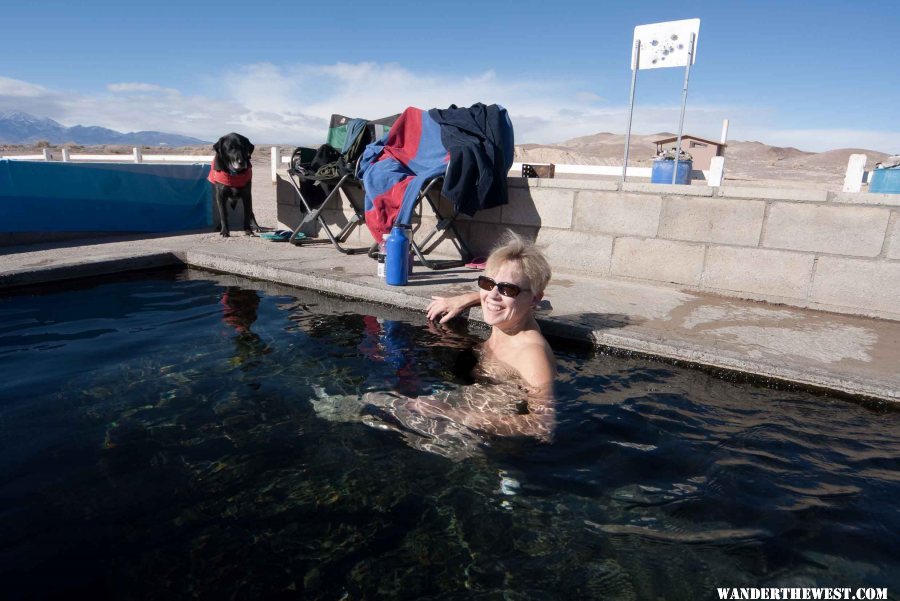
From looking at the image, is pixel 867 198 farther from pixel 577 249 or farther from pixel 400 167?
pixel 400 167

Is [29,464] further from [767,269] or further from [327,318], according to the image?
[767,269]

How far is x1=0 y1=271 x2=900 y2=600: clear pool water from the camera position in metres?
1.96

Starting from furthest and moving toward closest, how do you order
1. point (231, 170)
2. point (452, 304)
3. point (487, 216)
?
point (231, 170), point (487, 216), point (452, 304)

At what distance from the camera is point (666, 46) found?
676 cm

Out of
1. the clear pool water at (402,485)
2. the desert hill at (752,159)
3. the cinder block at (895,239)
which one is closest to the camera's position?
the clear pool water at (402,485)

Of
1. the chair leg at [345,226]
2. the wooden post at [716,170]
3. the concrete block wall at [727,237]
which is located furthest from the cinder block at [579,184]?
the wooden post at [716,170]

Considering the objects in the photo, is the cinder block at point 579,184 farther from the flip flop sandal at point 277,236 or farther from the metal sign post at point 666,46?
the flip flop sandal at point 277,236

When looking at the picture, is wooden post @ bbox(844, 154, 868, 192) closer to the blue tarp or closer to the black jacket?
the black jacket

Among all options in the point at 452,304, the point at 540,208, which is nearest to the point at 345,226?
the point at 540,208

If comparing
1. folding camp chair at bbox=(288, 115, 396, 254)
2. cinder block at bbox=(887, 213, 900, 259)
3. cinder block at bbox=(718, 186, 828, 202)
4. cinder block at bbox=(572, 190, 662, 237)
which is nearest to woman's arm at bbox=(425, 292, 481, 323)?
cinder block at bbox=(572, 190, 662, 237)

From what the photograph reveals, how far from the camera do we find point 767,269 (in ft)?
17.5

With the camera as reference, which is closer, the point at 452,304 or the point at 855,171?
the point at 452,304

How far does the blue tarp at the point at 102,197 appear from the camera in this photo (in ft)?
25.6

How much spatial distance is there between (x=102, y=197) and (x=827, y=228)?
9779 mm
